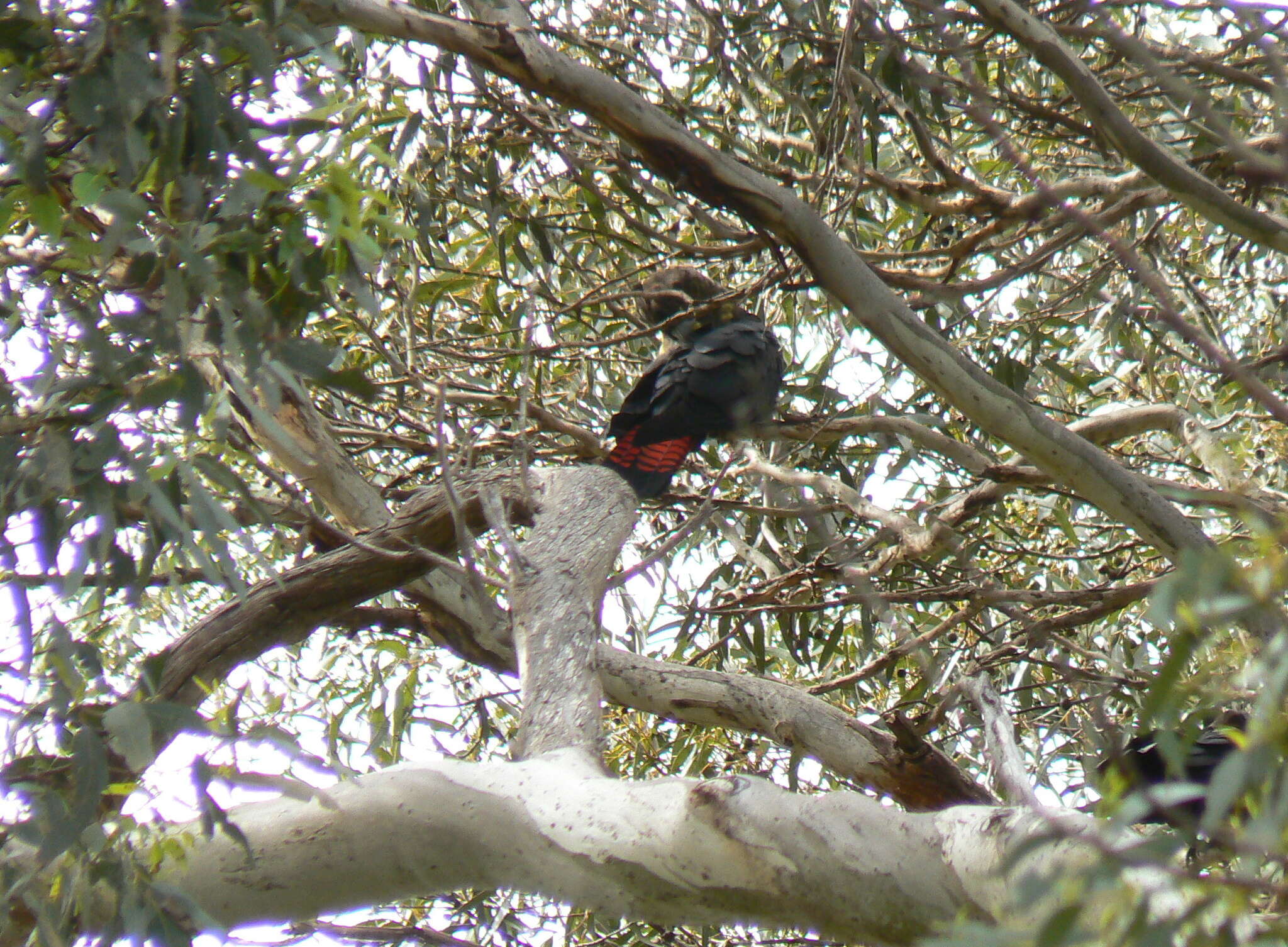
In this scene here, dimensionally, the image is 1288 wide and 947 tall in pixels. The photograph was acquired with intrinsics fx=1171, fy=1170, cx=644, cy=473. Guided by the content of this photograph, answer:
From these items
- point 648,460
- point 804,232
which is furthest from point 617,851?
point 648,460

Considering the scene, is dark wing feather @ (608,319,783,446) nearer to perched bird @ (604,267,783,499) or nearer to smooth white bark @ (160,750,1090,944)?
perched bird @ (604,267,783,499)

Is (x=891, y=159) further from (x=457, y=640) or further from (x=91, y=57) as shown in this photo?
(x=91, y=57)

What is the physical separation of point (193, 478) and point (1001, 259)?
9.53ft

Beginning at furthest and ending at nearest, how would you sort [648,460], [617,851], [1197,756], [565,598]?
[648,460]
[1197,756]
[565,598]
[617,851]

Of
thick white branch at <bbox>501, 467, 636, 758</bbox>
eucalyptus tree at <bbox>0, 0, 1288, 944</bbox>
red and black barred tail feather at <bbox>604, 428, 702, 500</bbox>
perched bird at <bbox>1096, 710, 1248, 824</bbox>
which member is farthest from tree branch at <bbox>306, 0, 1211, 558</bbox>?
red and black barred tail feather at <bbox>604, 428, 702, 500</bbox>

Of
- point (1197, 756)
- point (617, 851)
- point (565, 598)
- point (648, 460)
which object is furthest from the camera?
point (648, 460)

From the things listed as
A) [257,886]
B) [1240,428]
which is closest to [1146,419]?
[1240,428]

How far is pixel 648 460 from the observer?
349cm

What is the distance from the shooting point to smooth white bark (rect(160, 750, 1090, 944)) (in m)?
1.34

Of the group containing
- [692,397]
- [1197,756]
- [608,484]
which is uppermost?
[692,397]

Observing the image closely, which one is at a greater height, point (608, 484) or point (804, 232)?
point (804, 232)

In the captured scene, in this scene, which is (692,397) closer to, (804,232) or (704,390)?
(704,390)

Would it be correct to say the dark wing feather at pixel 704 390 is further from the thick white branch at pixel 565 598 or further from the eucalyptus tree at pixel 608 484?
the thick white branch at pixel 565 598

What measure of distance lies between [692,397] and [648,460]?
232 mm
